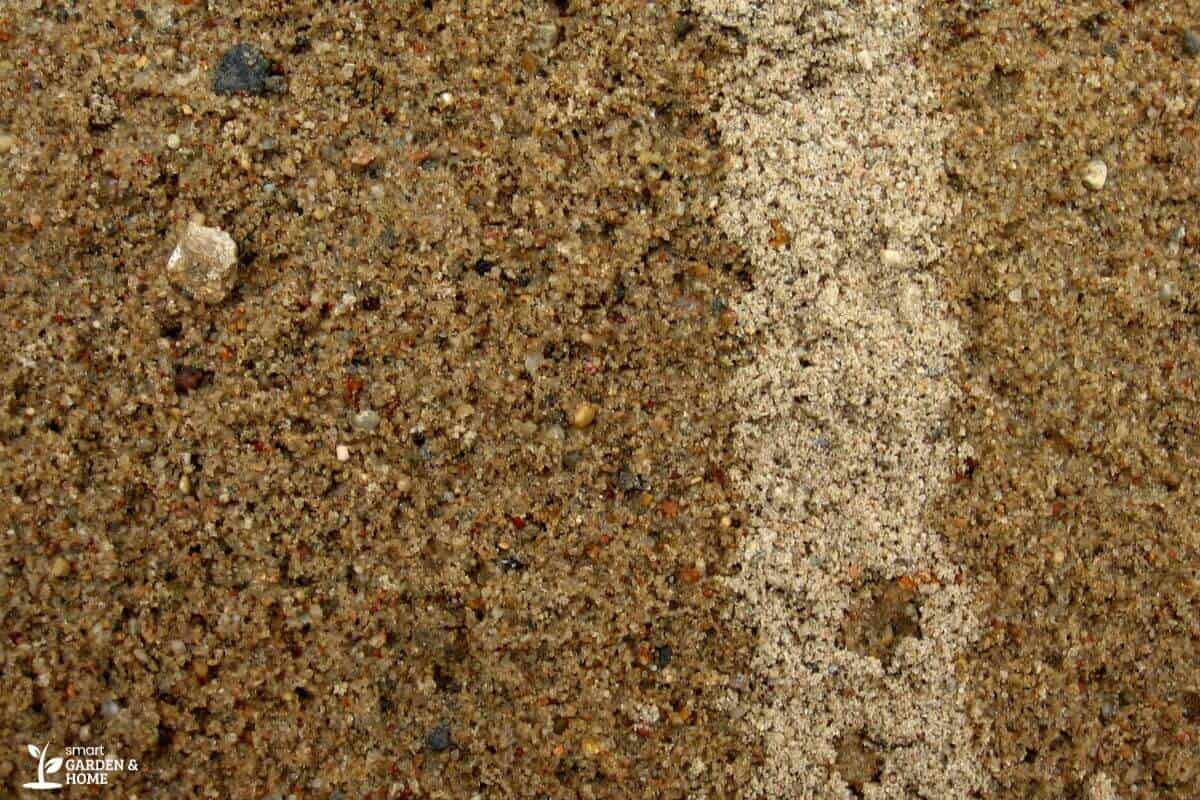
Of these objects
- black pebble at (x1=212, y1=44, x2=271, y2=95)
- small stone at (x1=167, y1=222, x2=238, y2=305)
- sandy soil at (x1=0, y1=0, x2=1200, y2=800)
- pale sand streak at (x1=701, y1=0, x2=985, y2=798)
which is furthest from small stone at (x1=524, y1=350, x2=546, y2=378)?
black pebble at (x1=212, y1=44, x2=271, y2=95)

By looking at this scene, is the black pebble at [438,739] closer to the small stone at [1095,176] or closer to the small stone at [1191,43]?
the small stone at [1095,176]

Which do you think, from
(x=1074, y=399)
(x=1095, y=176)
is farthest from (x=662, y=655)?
(x=1095, y=176)

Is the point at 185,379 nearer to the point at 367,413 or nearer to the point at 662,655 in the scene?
the point at 367,413

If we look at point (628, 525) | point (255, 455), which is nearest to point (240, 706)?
point (255, 455)

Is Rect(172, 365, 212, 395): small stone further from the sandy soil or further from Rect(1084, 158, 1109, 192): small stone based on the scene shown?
Rect(1084, 158, 1109, 192): small stone

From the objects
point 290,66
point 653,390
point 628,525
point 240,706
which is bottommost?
point 240,706

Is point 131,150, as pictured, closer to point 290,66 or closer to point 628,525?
point 290,66
